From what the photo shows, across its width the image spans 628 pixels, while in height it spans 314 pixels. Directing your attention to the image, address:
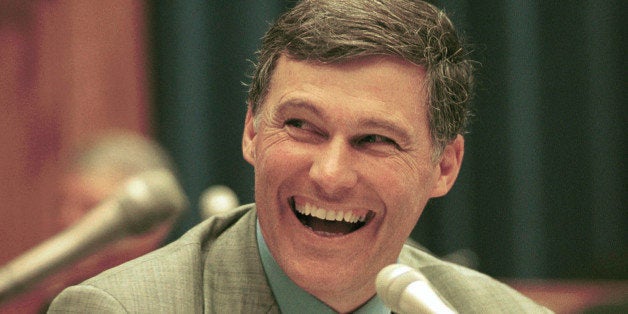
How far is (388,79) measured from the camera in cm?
158

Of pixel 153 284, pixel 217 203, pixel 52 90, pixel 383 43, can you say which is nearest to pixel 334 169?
pixel 383 43

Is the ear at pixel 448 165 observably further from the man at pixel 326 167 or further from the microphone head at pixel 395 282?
the microphone head at pixel 395 282

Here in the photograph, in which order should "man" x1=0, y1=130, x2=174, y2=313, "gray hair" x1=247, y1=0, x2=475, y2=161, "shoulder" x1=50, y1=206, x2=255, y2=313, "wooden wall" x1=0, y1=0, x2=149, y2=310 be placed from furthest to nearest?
"wooden wall" x1=0, y1=0, x2=149, y2=310 < "gray hair" x1=247, y1=0, x2=475, y2=161 < "shoulder" x1=50, y1=206, x2=255, y2=313 < "man" x1=0, y1=130, x2=174, y2=313

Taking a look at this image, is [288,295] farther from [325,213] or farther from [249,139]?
[249,139]

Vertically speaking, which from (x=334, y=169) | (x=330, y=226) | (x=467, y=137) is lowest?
(x=467, y=137)

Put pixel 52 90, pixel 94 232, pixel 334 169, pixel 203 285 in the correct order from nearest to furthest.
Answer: pixel 94 232
pixel 334 169
pixel 203 285
pixel 52 90

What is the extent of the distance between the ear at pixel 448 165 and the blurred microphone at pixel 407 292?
69 centimetres

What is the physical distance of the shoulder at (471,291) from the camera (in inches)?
75.7

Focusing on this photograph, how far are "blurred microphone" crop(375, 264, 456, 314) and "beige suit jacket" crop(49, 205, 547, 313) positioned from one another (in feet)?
1.75

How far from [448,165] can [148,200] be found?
82 centimetres

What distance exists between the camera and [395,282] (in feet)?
3.66

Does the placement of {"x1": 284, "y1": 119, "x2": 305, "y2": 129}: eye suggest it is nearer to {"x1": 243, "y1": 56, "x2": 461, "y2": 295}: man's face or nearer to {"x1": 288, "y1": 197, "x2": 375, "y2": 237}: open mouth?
{"x1": 243, "y1": 56, "x2": 461, "y2": 295}: man's face

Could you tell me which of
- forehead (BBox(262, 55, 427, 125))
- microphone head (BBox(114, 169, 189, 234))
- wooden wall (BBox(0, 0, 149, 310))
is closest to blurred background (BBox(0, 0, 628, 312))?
wooden wall (BBox(0, 0, 149, 310))

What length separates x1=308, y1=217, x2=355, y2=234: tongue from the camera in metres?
1.62
